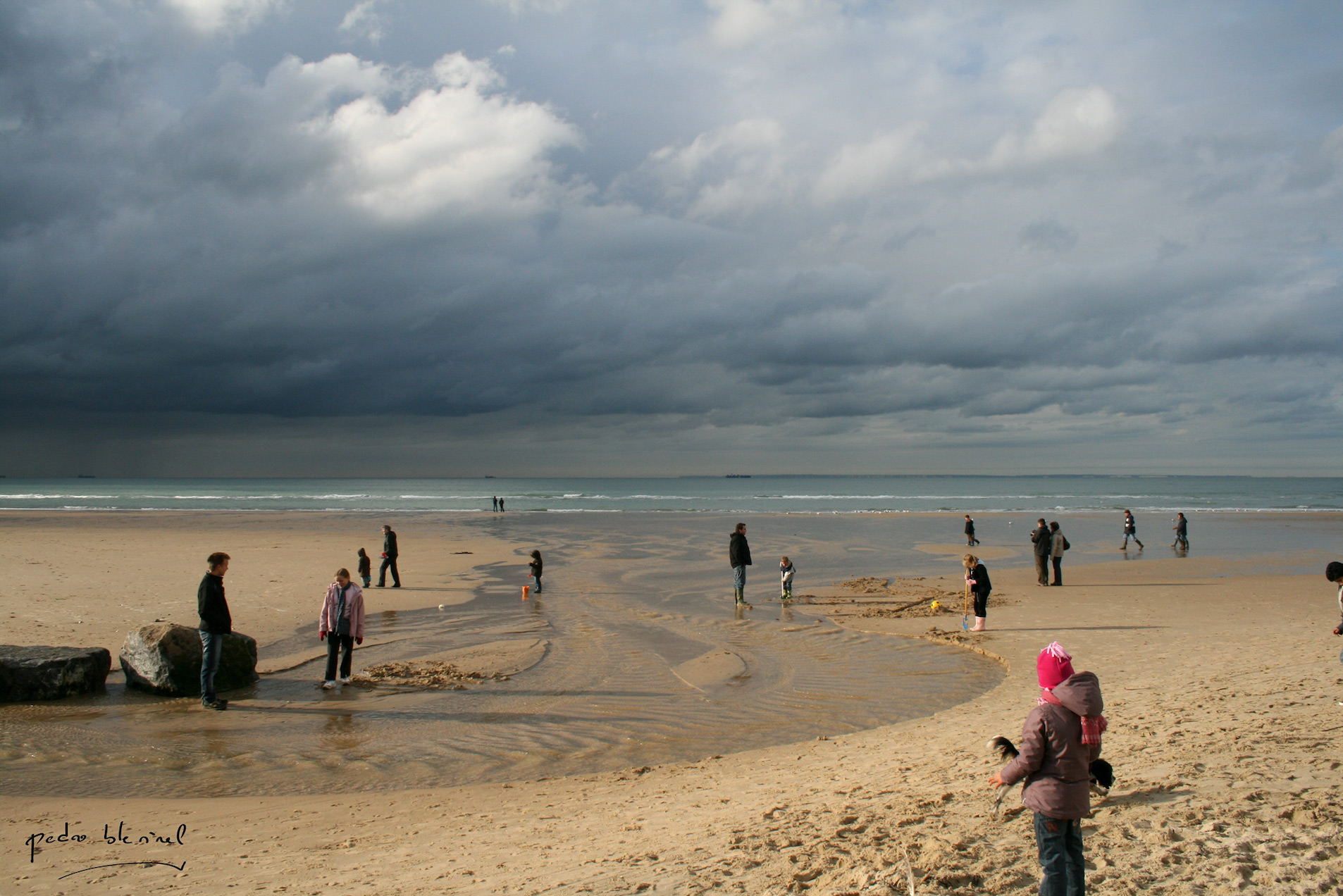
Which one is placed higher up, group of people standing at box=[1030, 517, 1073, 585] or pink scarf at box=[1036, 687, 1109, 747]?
pink scarf at box=[1036, 687, 1109, 747]

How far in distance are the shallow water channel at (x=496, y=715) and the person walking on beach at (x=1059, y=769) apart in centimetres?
443

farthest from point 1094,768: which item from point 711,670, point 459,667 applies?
point 459,667

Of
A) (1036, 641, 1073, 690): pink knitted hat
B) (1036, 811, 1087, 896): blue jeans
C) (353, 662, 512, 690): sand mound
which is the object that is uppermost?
(1036, 641, 1073, 690): pink knitted hat

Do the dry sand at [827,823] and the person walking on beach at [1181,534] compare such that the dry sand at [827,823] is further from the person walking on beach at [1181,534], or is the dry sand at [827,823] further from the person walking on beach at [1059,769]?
the person walking on beach at [1181,534]

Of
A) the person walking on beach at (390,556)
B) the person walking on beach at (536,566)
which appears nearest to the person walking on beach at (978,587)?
the person walking on beach at (536,566)

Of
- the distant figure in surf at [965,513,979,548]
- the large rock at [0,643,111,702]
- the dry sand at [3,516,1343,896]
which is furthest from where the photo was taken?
the distant figure in surf at [965,513,979,548]

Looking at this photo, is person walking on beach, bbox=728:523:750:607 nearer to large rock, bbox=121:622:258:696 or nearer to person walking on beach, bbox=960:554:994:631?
person walking on beach, bbox=960:554:994:631

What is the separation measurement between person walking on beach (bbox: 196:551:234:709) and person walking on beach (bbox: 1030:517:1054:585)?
64.1ft

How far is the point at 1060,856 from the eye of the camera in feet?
13.4

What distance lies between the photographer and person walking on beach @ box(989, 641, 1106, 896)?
4.01 m

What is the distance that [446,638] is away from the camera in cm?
1426

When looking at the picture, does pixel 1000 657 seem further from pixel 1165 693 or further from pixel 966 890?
pixel 966 890

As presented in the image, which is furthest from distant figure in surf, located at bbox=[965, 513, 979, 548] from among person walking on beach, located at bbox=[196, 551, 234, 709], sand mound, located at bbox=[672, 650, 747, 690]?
person walking on beach, located at bbox=[196, 551, 234, 709]

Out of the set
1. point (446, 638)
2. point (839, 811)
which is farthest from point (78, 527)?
point (839, 811)
